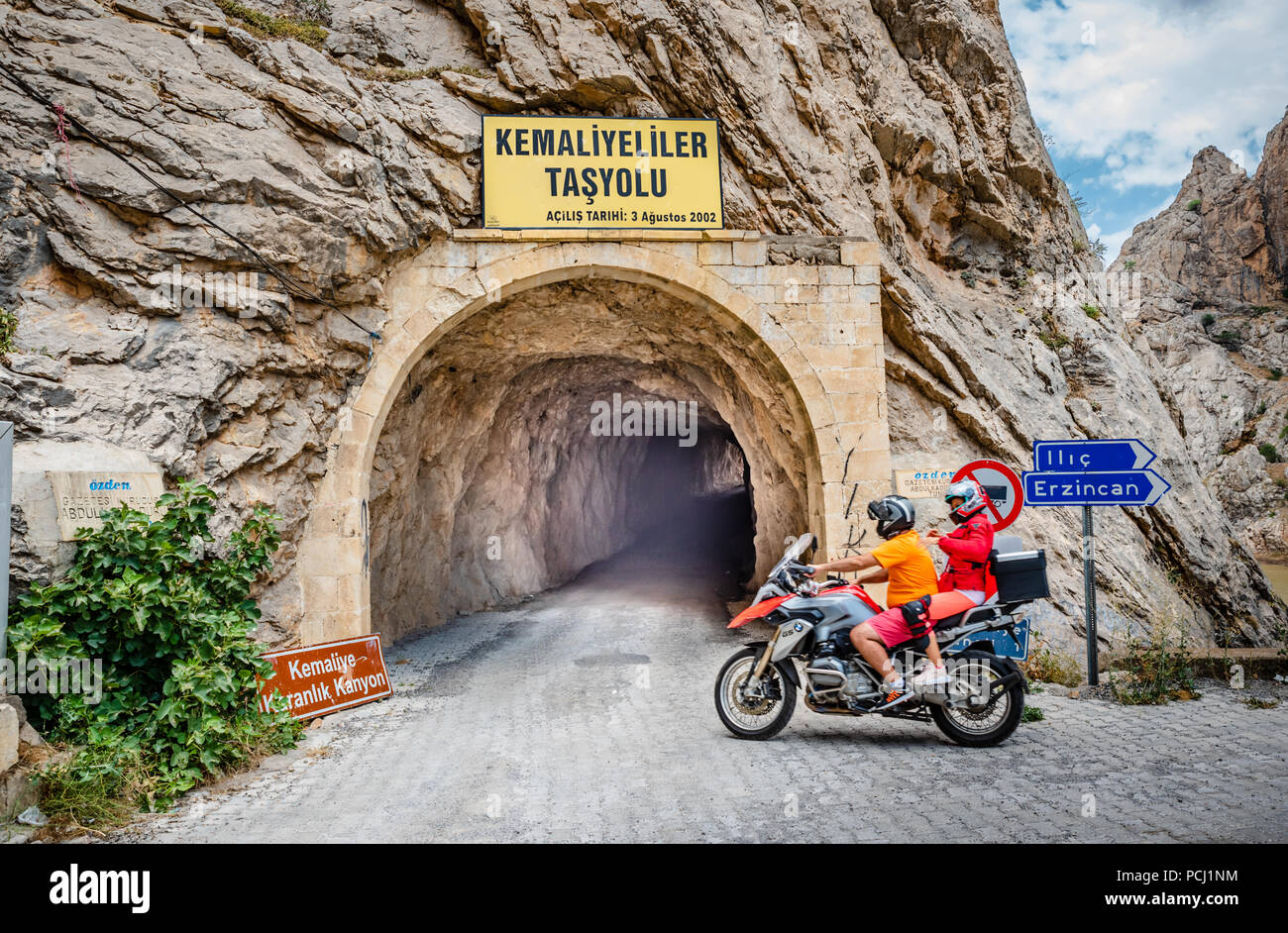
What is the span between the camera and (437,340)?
894cm

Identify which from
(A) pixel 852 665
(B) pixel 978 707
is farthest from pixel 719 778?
(B) pixel 978 707

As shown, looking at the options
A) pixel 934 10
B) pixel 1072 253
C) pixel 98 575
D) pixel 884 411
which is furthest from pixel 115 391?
pixel 1072 253

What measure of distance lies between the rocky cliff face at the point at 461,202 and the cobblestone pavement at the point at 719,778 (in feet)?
9.00

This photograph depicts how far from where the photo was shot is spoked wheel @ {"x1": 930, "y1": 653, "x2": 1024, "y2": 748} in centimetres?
516

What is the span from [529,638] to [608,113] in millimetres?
7197

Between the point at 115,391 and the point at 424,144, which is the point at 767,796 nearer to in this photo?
the point at 115,391

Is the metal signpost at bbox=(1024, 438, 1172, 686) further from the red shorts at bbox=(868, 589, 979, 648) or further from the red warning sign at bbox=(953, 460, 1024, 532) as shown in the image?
the red shorts at bbox=(868, 589, 979, 648)

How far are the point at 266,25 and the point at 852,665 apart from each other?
907cm

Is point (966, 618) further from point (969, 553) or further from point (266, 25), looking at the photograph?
point (266, 25)

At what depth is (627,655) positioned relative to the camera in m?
9.24

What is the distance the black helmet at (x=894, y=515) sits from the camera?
5.39 meters

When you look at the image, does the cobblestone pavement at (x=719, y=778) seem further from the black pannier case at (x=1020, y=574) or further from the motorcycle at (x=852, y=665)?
the black pannier case at (x=1020, y=574)

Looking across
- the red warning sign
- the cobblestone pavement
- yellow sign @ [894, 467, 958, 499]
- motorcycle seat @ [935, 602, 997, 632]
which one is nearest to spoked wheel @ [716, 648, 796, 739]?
the cobblestone pavement

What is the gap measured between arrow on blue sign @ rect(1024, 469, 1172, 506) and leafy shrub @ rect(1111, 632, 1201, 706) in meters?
1.24
